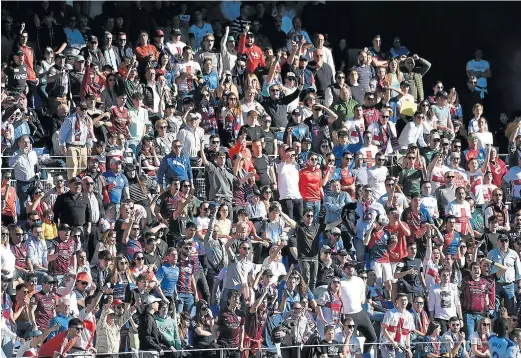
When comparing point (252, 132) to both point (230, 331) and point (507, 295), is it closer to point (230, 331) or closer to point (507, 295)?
point (230, 331)

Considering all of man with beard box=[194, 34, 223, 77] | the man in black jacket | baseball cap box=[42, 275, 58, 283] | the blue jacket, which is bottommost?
the man in black jacket

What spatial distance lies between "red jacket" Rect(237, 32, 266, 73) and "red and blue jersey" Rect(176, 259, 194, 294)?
4828 mm

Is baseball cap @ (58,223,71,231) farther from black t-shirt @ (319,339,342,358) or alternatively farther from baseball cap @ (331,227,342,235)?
baseball cap @ (331,227,342,235)

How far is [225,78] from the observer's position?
87.5ft

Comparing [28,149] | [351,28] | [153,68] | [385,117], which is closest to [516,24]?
[351,28]

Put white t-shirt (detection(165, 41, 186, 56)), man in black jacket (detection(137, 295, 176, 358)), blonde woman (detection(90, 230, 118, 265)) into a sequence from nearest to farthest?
man in black jacket (detection(137, 295, 176, 358)) < blonde woman (detection(90, 230, 118, 265)) < white t-shirt (detection(165, 41, 186, 56))

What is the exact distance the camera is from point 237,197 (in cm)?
2491

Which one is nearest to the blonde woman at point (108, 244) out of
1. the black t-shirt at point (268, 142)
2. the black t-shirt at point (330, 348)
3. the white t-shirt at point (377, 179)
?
the black t-shirt at point (330, 348)

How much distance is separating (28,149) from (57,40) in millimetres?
3433

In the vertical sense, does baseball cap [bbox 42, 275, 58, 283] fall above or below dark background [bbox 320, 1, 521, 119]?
below

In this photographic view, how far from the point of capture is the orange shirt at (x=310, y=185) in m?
25.2

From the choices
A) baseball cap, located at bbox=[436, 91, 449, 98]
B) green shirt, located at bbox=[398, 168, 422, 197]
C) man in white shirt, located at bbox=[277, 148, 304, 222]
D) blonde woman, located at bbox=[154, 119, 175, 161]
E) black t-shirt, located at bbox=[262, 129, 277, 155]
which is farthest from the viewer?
baseball cap, located at bbox=[436, 91, 449, 98]

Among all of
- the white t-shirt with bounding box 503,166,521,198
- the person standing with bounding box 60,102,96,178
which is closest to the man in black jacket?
the person standing with bounding box 60,102,96,178

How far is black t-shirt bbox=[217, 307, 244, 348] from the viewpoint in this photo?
22.5m
